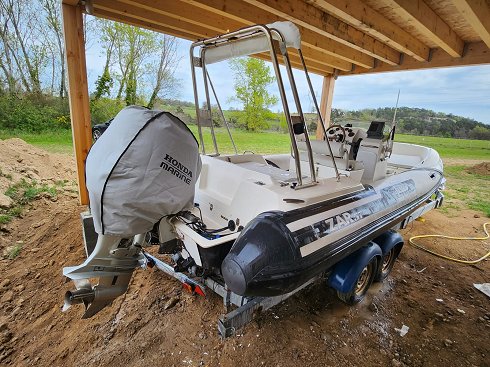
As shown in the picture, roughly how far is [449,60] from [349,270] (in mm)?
4759

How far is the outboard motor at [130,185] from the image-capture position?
1335 millimetres

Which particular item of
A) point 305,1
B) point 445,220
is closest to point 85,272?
point 305,1

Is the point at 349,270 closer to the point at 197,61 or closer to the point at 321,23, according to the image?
the point at 197,61

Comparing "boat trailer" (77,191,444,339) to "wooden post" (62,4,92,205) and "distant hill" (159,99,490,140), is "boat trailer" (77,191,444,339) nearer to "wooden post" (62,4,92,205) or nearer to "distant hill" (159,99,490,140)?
"distant hill" (159,99,490,140)

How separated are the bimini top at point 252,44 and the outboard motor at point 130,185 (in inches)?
28.2

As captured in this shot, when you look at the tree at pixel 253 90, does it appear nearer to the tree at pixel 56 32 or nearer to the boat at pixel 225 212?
the boat at pixel 225 212

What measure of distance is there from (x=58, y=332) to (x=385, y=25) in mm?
4900

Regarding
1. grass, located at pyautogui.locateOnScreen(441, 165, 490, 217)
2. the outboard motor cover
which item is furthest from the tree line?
grass, located at pyautogui.locateOnScreen(441, 165, 490, 217)

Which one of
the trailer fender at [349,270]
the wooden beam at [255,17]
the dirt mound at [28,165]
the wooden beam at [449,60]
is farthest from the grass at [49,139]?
the wooden beam at [449,60]

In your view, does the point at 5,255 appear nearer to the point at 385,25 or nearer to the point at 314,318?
the point at 314,318

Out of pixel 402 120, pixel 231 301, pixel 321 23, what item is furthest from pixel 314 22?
pixel 231 301

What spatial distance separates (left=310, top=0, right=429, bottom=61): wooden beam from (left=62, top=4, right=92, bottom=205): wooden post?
2487 mm

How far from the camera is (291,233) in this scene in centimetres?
146

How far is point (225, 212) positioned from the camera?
195 centimetres
